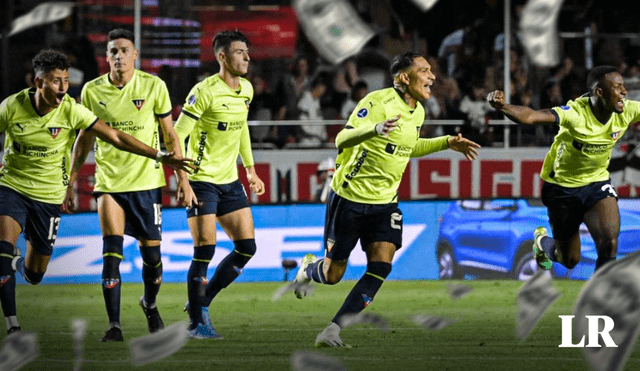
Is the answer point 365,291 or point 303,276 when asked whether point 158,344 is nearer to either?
point 365,291

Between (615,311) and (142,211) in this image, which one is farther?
(142,211)

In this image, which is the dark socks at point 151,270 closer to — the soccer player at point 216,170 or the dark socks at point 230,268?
the soccer player at point 216,170

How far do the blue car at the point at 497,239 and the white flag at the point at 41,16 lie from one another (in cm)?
621

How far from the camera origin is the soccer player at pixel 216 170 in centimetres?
850

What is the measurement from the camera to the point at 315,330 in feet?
30.0

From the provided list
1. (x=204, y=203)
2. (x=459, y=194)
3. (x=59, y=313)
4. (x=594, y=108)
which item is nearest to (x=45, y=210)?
(x=204, y=203)

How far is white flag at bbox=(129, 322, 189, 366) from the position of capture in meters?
7.53

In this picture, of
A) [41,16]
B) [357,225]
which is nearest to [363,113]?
[357,225]

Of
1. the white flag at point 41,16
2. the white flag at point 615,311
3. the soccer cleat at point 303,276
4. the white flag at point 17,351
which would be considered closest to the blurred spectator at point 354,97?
the white flag at point 41,16

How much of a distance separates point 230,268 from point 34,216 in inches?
60.0

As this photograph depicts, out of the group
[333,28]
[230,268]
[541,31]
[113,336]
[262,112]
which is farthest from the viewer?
[333,28]

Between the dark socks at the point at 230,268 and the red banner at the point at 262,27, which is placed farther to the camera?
the red banner at the point at 262,27

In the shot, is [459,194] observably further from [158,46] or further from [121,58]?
[121,58]

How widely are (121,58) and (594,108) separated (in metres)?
3.59
